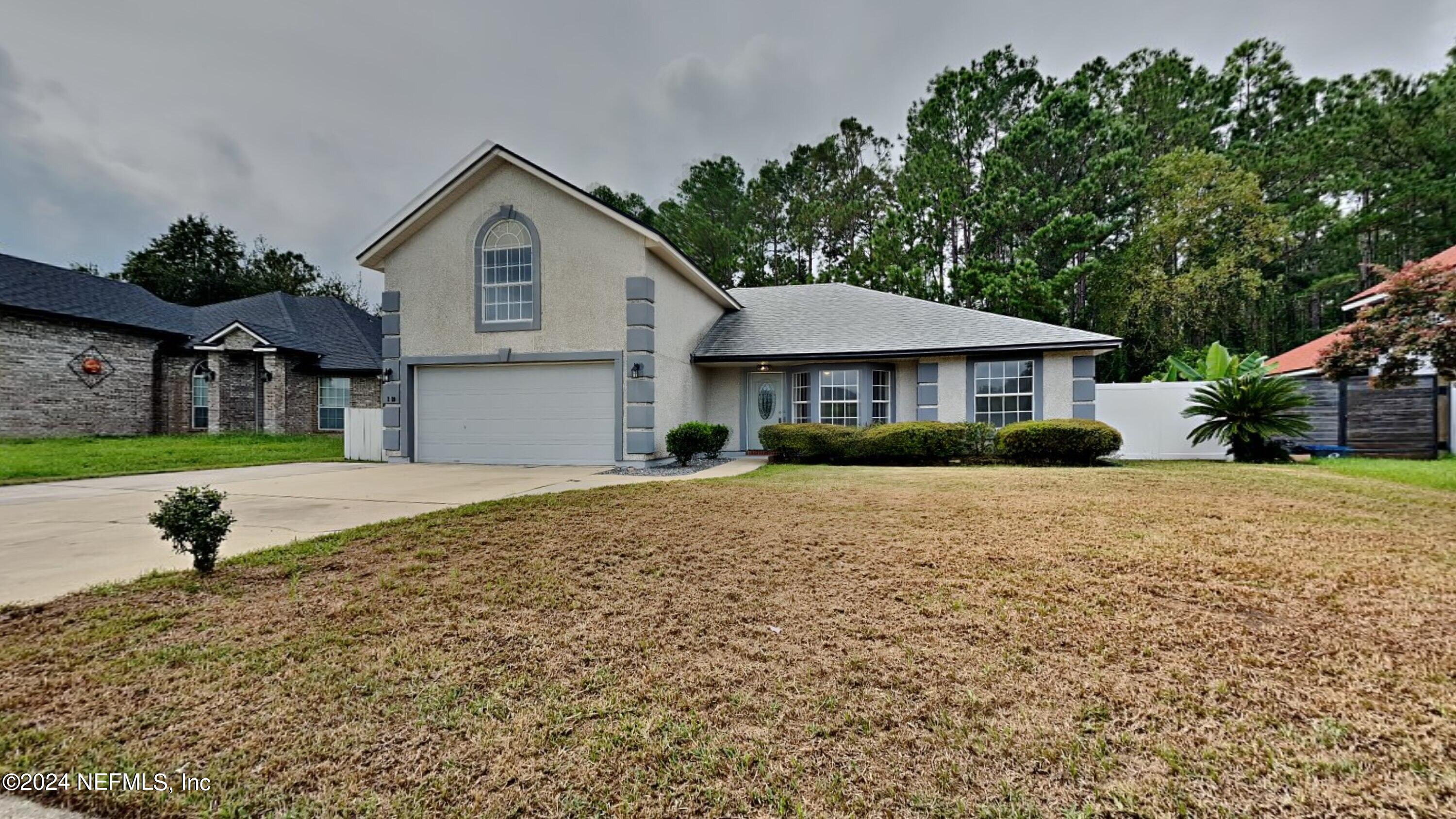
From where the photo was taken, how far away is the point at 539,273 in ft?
37.9

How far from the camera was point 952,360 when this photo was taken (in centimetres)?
1254

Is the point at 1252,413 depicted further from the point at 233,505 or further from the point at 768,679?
the point at 233,505

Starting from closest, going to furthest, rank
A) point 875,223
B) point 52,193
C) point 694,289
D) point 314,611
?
point 314,611 < point 694,289 < point 52,193 < point 875,223

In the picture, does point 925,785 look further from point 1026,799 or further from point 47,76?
point 47,76

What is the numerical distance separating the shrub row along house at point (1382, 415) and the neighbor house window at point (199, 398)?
31248 mm

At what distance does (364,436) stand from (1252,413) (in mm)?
19709

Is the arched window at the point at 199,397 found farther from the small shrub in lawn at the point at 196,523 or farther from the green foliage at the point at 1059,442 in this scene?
the green foliage at the point at 1059,442

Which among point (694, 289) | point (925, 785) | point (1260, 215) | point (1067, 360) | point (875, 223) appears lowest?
point (925, 785)

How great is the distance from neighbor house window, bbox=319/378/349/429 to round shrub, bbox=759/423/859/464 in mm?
16059

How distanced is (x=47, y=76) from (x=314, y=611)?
59.0 ft

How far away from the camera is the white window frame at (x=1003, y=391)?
39.9 feet

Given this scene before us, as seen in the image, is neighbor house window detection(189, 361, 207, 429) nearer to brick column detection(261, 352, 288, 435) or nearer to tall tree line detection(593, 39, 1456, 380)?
brick column detection(261, 352, 288, 435)

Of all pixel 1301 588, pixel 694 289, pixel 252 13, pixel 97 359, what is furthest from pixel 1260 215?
pixel 97 359

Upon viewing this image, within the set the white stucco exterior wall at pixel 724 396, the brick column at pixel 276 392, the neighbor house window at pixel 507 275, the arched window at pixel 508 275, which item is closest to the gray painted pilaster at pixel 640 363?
the arched window at pixel 508 275
